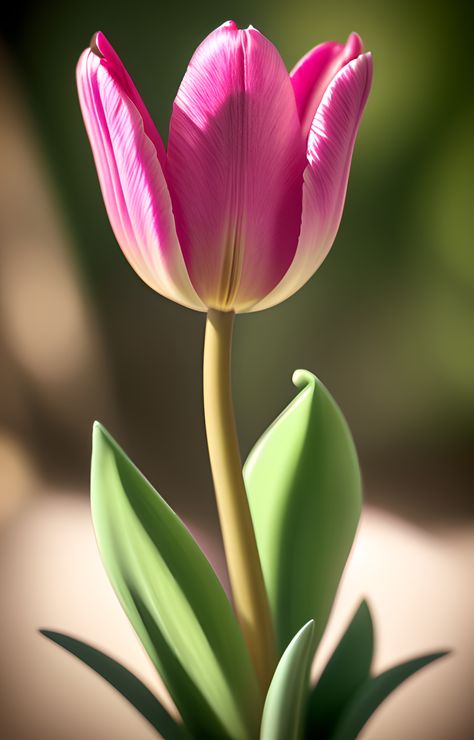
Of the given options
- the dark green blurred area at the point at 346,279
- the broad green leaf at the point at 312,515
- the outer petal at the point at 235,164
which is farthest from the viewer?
the dark green blurred area at the point at 346,279

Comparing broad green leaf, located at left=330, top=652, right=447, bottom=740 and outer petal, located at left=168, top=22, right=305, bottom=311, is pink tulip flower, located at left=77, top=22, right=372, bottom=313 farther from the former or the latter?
broad green leaf, located at left=330, top=652, right=447, bottom=740

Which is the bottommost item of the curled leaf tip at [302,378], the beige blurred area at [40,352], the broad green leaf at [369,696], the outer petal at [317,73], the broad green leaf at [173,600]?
the broad green leaf at [369,696]

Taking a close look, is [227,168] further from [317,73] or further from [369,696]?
[369,696]

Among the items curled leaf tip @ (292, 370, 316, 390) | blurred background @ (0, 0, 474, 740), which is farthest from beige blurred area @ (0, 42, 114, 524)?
curled leaf tip @ (292, 370, 316, 390)

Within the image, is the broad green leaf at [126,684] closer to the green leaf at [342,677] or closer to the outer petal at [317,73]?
the green leaf at [342,677]

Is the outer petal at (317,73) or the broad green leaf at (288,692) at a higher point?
the outer petal at (317,73)

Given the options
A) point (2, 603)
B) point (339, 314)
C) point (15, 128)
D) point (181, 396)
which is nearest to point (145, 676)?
point (2, 603)

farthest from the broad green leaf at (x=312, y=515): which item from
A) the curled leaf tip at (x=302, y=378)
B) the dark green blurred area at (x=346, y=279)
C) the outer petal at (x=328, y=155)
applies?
the dark green blurred area at (x=346, y=279)
